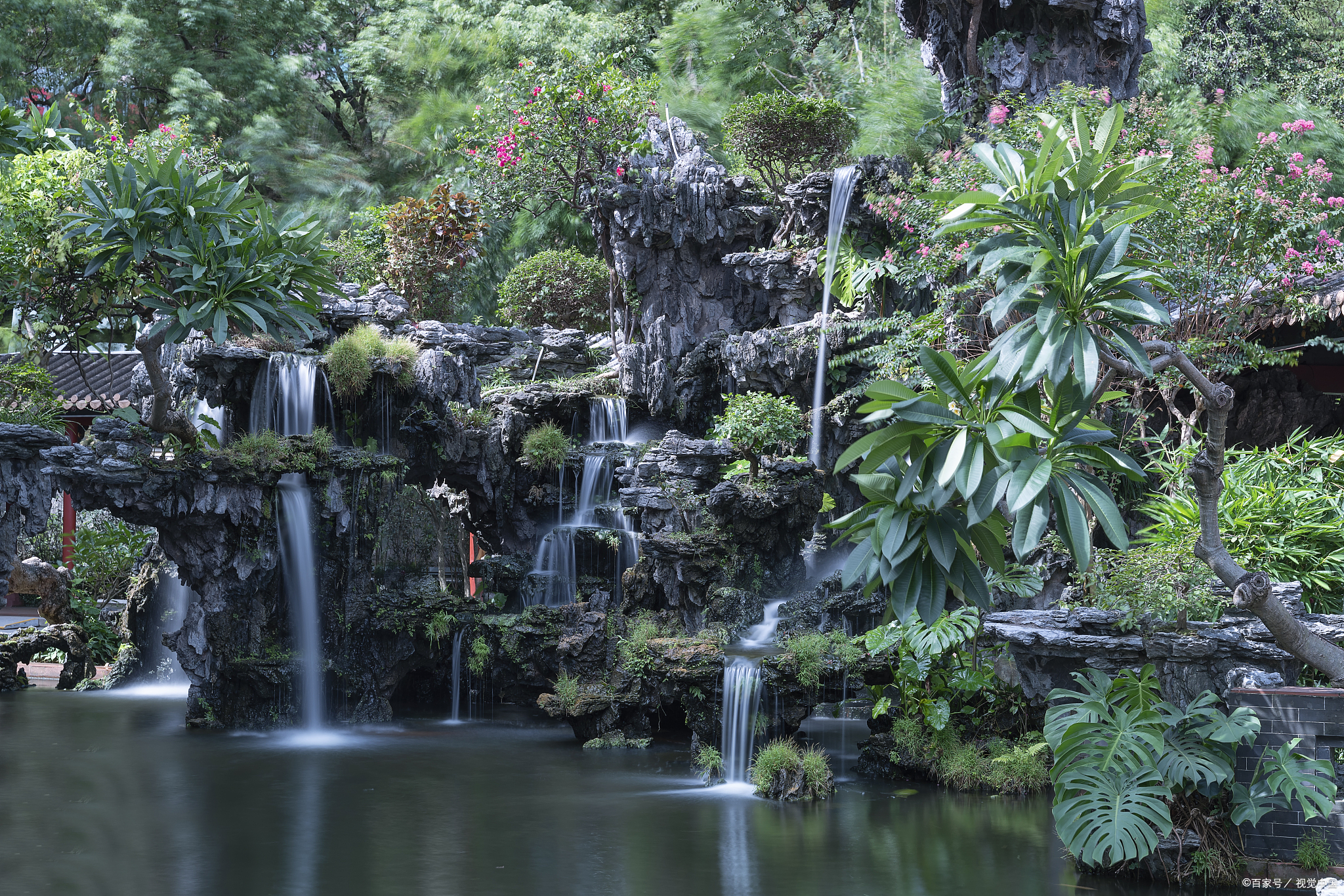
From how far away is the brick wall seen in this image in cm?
817

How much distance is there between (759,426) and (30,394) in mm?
9719

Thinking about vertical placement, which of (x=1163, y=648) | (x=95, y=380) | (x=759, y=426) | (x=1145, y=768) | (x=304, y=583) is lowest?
(x=1145, y=768)

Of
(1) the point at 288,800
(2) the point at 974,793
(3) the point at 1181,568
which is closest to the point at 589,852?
(1) the point at 288,800

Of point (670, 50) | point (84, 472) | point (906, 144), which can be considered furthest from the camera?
point (670, 50)

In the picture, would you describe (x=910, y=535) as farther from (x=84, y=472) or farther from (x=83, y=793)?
(x=84, y=472)

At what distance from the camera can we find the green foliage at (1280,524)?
33.1ft

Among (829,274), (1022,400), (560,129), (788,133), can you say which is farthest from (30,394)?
(1022,400)

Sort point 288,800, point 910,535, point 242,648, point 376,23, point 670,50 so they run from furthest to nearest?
point 376,23, point 670,50, point 242,648, point 288,800, point 910,535

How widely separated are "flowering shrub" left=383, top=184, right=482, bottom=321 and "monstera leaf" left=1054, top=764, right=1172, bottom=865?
15.9m

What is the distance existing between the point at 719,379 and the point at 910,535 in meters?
12.1

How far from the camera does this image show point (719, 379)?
1830 centimetres

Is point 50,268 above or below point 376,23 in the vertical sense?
below

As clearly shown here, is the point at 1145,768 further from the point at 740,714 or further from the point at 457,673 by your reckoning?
the point at 457,673

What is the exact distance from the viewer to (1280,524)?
10.4 metres
